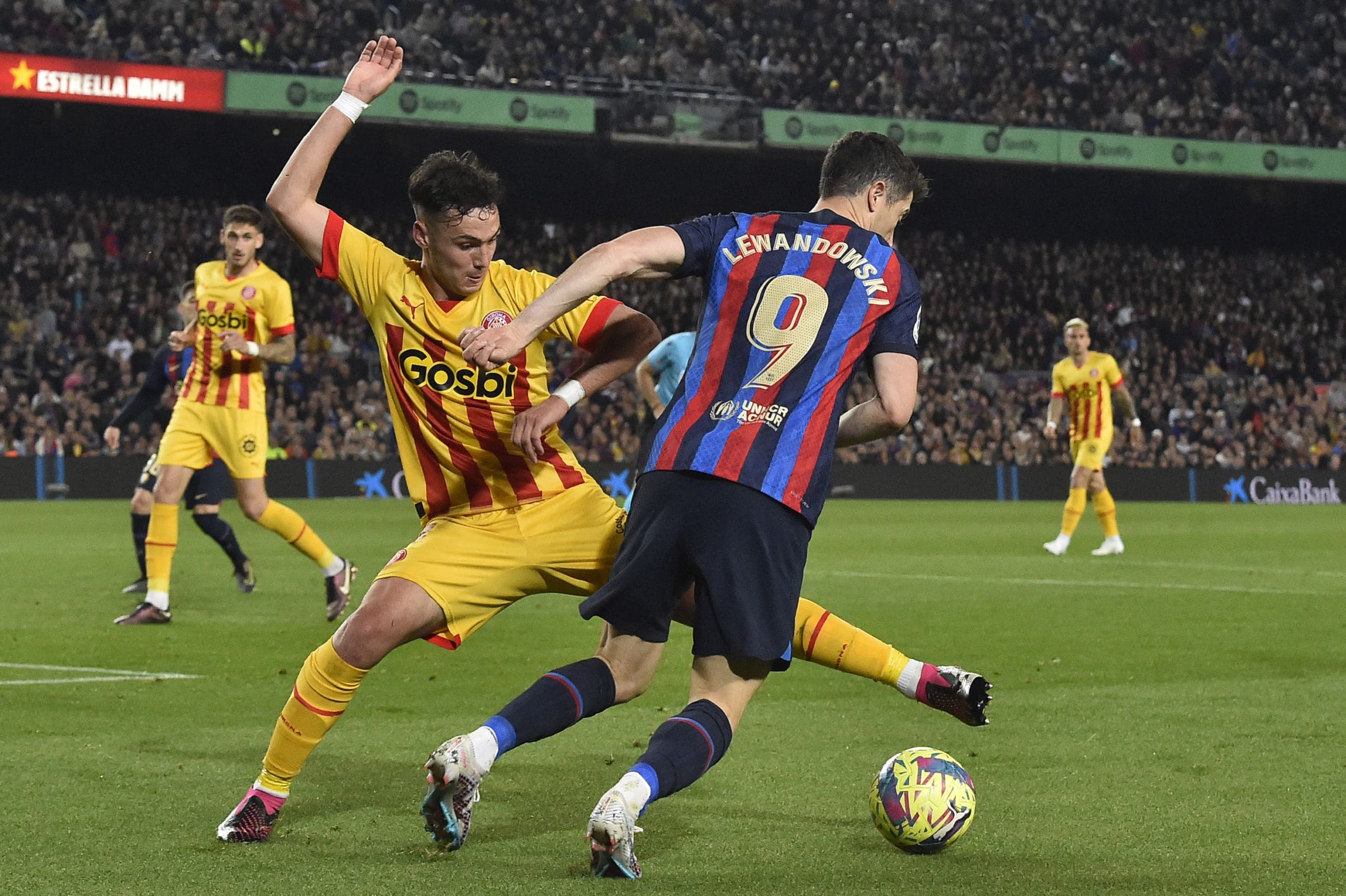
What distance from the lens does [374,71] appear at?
430 cm

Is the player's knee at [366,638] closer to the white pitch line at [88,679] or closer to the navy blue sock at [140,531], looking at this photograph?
the white pitch line at [88,679]

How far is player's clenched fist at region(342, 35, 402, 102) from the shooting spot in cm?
427

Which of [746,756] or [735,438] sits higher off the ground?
[735,438]

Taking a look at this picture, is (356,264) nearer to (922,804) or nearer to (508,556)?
(508,556)

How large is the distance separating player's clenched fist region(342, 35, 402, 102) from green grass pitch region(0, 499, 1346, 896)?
2.03m

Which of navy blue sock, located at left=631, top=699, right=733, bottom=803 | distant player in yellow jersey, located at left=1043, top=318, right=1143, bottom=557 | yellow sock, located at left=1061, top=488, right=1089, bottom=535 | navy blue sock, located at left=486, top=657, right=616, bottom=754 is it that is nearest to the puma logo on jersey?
navy blue sock, located at left=486, top=657, right=616, bottom=754

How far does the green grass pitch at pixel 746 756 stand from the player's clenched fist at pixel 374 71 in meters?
2.03

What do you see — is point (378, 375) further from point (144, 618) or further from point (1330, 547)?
point (144, 618)

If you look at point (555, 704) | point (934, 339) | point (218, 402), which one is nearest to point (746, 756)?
point (555, 704)

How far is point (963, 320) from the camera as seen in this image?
34.1 metres

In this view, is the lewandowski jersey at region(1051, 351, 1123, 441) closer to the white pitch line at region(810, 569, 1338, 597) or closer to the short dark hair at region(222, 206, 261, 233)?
the white pitch line at region(810, 569, 1338, 597)

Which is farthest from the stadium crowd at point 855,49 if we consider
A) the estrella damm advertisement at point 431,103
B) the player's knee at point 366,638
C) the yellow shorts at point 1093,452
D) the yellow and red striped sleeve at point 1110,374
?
the player's knee at point 366,638

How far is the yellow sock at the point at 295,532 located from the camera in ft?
30.7

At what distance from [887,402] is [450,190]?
1.34m
